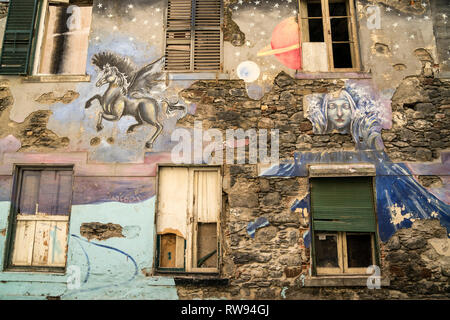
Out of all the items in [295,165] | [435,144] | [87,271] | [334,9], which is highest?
[334,9]

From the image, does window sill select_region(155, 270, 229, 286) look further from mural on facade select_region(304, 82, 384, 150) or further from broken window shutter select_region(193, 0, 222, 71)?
broken window shutter select_region(193, 0, 222, 71)

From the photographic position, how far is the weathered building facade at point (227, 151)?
505 cm

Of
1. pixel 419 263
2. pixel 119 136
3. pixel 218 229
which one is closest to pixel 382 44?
pixel 419 263

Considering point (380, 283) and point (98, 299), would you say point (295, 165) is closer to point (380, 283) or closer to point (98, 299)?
point (380, 283)

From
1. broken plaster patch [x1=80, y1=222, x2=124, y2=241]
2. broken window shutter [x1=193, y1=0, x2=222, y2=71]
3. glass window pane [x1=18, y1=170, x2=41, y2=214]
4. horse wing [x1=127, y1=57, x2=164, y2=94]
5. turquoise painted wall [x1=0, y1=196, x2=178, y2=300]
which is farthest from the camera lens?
broken window shutter [x1=193, y1=0, x2=222, y2=71]

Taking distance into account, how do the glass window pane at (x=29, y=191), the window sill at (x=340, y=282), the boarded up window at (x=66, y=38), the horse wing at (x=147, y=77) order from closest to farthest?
the window sill at (x=340, y=282), the glass window pane at (x=29, y=191), the horse wing at (x=147, y=77), the boarded up window at (x=66, y=38)

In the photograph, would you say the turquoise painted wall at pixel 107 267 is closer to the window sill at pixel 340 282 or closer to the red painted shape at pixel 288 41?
the window sill at pixel 340 282

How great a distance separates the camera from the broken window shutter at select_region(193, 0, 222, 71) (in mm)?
5809

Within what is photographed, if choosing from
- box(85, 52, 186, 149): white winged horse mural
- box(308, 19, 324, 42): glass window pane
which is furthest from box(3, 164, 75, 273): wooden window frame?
box(308, 19, 324, 42): glass window pane

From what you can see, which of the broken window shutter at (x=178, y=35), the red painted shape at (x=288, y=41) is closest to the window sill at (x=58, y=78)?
the broken window shutter at (x=178, y=35)

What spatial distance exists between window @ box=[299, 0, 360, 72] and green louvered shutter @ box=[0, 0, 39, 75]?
4897mm

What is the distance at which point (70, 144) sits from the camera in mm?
5500

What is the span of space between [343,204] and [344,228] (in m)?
0.37

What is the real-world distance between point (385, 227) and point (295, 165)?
1664 mm
